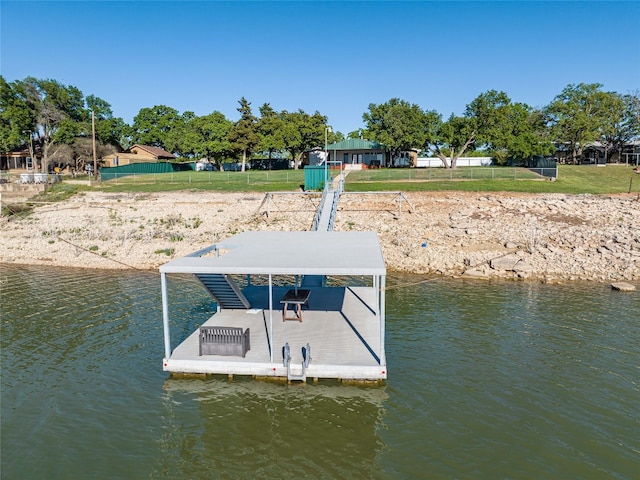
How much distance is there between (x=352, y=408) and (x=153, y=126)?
88230mm

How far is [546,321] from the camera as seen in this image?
629 inches

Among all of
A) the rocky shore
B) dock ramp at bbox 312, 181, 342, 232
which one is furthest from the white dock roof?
the rocky shore

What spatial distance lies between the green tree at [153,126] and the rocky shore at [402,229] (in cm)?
5270

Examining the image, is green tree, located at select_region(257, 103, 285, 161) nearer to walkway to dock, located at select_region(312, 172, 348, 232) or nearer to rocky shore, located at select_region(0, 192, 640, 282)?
rocky shore, located at select_region(0, 192, 640, 282)

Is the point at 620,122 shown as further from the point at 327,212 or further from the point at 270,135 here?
the point at 327,212

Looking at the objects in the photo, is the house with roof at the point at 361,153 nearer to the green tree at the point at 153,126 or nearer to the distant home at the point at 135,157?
the distant home at the point at 135,157

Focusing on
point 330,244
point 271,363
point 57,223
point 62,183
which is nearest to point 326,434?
point 271,363

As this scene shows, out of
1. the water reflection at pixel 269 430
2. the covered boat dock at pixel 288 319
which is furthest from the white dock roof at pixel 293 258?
the water reflection at pixel 269 430

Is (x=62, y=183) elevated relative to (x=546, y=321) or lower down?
elevated

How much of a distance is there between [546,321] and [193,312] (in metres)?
13.0

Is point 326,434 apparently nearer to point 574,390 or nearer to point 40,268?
point 574,390

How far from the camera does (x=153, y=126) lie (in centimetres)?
8750

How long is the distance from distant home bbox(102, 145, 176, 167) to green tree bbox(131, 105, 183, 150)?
8.98 meters

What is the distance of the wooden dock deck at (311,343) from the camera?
1112cm
